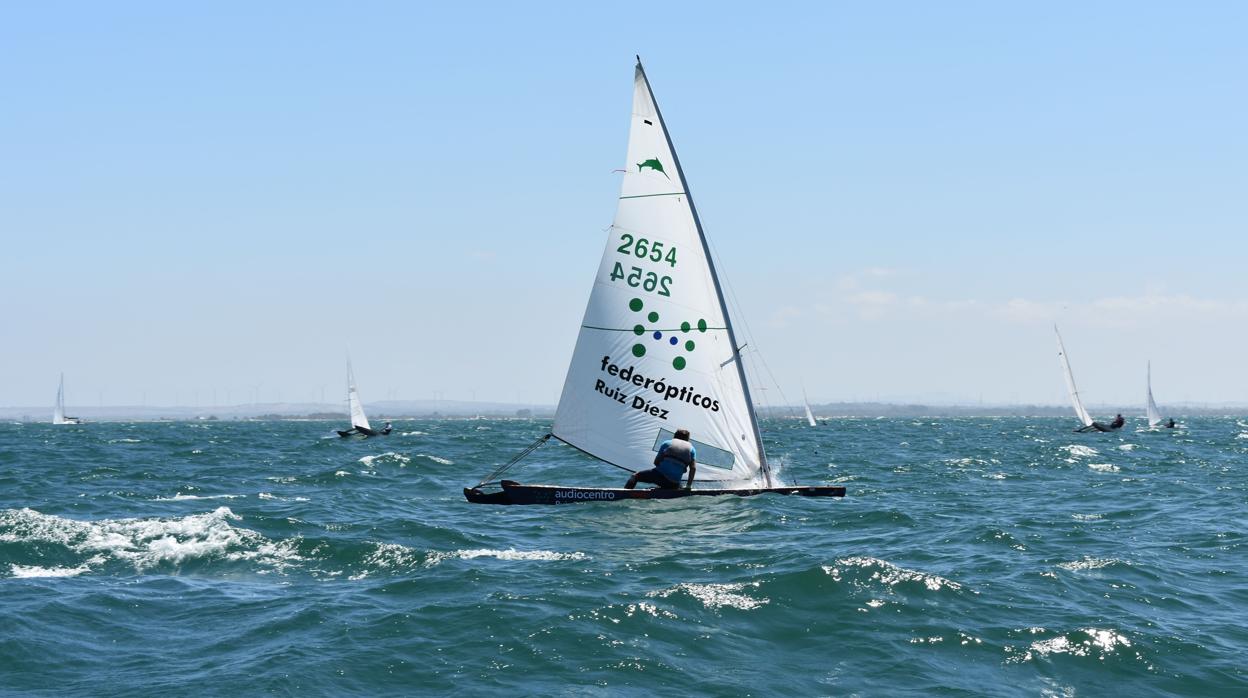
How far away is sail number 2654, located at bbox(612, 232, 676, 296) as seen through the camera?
22.0m

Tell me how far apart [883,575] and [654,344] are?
8.87 m

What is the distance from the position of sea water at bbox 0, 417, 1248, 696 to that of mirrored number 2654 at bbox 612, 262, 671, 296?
436 centimetres

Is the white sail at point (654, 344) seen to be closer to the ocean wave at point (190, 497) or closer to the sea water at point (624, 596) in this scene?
the sea water at point (624, 596)

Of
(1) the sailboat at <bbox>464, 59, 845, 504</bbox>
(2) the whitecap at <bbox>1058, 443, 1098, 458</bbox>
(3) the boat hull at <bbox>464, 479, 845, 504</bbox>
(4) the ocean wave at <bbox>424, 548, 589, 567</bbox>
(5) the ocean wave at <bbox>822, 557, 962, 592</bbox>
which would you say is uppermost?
(1) the sailboat at <bbox>464, 59, 845, 504</bbox>

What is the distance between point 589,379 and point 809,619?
35.2 feet

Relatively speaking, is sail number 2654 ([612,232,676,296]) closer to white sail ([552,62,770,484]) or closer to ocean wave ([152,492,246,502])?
white sail ([552,62,770,484])

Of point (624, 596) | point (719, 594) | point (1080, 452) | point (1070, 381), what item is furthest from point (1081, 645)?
point (1070, 381)

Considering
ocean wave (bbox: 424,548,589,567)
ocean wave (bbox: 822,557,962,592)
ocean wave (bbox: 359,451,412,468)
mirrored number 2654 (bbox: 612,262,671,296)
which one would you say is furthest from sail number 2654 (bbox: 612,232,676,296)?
ocean wave (bbox: 359,451,412,468)

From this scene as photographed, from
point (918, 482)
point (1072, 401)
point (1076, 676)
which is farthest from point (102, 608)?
point (1072, 401)

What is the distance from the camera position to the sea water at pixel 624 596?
1055 cm

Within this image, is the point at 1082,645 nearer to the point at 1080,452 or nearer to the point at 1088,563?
the point at 1088,563

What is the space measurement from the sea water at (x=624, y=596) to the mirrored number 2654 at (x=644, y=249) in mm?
4968

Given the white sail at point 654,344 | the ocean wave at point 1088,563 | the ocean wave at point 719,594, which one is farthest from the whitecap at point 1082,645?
the white sail at point 654,344

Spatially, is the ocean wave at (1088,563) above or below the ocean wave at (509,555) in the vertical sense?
above
